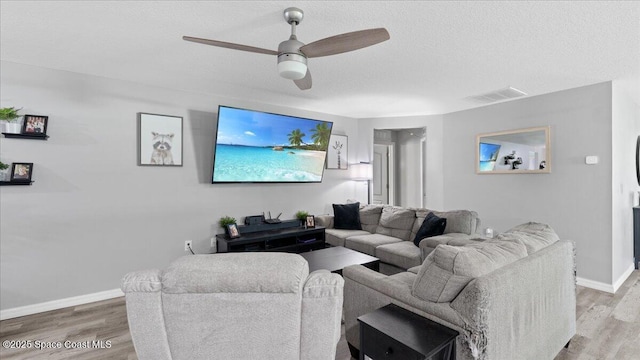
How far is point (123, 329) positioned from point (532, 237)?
3359 mm

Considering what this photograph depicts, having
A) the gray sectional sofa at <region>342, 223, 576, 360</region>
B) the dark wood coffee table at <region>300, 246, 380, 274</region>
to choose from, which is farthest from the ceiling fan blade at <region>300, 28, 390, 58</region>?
the dark wood coffee table at <region>300, 246, 380, 274</region>

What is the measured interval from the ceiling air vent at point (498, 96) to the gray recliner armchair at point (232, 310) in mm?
3557

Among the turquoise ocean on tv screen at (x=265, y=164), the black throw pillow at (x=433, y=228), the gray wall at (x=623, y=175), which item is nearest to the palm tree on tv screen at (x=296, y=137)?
the turquoise ocean on tv screen at (x=265, y=164)

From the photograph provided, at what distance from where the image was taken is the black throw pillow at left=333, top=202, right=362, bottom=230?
4582mm

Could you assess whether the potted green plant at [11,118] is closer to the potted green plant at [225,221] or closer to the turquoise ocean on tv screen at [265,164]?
the turquoise ocean on tv screen at [265,164]

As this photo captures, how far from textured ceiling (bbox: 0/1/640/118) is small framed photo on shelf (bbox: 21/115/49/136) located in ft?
1.72

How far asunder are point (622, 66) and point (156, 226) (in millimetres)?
5192

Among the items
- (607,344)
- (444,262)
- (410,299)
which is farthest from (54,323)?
(607,344)

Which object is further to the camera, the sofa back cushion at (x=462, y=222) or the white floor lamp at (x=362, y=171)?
the white floor lamp at (x=362, y=171)

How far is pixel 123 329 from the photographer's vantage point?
2.54 metres

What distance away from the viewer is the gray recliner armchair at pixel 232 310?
1.08m

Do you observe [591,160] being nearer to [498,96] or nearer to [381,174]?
[498,96]

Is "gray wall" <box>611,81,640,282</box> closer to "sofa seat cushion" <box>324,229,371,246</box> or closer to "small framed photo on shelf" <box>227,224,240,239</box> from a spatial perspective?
"sofa seat cushion" <box>324,229,371,246</box>

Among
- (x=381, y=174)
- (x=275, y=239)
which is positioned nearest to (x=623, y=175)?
(x=381, y=174)
